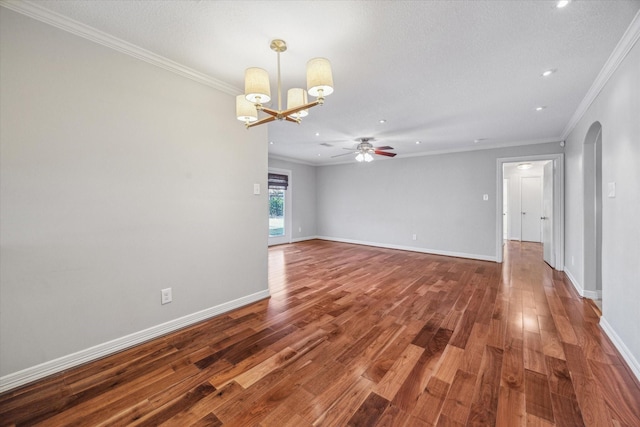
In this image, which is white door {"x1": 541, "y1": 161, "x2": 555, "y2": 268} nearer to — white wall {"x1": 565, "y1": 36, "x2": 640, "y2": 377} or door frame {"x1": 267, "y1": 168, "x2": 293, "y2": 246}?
white wall {"x1": 565, "y1": 36, "x2": 640, "y2": 377}

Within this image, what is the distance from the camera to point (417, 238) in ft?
20.5

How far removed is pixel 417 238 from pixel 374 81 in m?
4.52

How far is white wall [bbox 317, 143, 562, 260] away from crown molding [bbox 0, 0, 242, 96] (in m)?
A: 4.92

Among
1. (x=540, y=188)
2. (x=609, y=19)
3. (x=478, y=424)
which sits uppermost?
(x=609, y=19)

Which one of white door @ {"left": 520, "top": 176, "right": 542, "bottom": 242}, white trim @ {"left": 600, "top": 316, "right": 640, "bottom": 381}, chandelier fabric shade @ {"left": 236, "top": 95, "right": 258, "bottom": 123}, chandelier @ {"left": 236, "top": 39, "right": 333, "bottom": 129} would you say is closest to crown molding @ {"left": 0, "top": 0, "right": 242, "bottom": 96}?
chandelier fabric shade @ {"left": 236, "top": 95, "right": 258, "bottom": 123}

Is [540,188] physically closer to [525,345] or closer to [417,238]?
[417,238]

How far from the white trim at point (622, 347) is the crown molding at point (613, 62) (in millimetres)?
2254

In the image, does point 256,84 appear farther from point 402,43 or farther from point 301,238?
point 301,238

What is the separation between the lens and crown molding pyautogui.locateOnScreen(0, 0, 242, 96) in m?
1.63

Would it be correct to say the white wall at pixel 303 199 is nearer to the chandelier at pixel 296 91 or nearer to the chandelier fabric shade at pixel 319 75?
the chandelier at pixel 296 91

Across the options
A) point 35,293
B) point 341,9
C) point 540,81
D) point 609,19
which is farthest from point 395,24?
point 35,293

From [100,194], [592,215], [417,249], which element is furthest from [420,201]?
[100,194]

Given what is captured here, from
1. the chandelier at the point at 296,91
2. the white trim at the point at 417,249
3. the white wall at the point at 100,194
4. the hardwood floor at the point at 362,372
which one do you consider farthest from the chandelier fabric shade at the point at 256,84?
the white trim at the point at 417,249

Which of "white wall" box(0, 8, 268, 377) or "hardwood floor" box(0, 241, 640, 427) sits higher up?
"white wall" box(0, 8, 268, 377)
